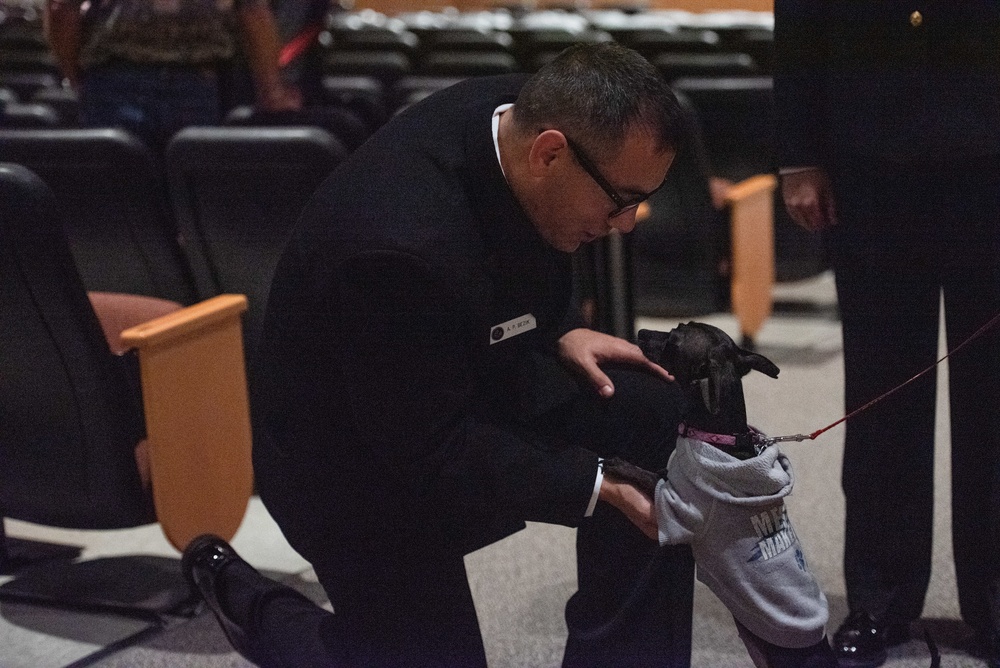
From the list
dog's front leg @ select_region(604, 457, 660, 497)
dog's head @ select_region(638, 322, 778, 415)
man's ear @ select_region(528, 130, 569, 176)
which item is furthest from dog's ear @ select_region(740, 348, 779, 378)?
man's ear @ select_region(528, 130, 569, 176)

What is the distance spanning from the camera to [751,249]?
3.87 metres

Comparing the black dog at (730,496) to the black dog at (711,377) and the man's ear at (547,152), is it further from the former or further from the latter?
the man's ear at (547,152)

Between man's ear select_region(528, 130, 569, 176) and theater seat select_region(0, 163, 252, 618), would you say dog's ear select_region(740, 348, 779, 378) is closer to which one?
man's ear select_region(528, 130, 569, 176)

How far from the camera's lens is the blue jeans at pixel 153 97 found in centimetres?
320

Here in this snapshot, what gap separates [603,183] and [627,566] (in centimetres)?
56

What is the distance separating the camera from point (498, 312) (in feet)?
5.24

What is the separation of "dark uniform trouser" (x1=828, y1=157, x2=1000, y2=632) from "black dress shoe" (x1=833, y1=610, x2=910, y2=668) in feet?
0.07

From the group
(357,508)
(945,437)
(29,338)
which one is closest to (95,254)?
(29,338)

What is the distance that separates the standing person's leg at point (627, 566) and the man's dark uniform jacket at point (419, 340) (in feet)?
0.45

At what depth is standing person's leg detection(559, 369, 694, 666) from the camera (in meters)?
1.72

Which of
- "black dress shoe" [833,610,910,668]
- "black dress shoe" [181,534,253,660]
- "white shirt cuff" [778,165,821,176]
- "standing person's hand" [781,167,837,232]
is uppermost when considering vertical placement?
"white shirt cuff" [778,165,821,176]

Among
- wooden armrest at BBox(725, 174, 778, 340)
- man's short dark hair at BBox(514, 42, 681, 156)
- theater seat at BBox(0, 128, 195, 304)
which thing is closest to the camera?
man's short dark hair at BBox(514, 42, 681, 156)

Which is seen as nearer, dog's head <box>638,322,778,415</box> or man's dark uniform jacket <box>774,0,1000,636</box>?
dog's head <box>638,322,778,415</box>

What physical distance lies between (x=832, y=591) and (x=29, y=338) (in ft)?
4.88
